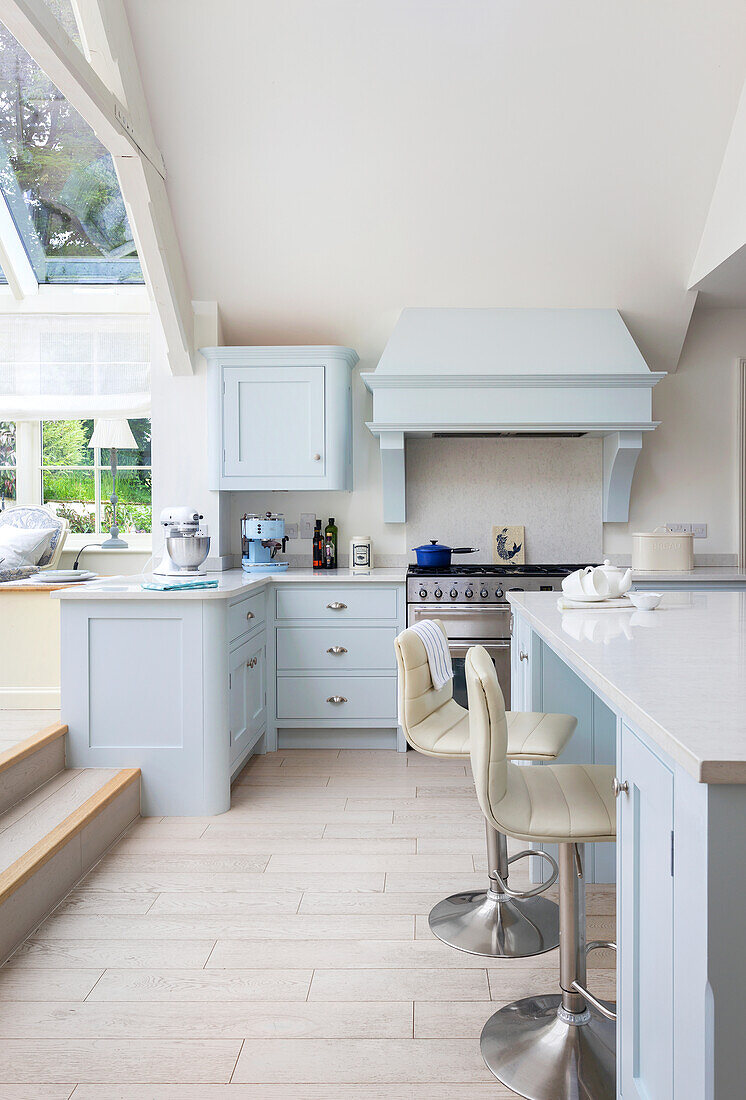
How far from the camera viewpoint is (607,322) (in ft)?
14.9

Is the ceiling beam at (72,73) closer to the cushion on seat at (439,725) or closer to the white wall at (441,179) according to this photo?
the white wall at (441,179)

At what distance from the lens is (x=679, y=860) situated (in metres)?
1.10

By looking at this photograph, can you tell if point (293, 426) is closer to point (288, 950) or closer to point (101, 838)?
point (101, 838)

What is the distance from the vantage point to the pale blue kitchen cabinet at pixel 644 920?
117cm

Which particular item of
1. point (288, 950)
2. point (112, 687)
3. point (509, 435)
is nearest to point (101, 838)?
point (112, 687)

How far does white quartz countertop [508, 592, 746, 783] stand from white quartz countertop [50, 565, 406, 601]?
1360 millimetres

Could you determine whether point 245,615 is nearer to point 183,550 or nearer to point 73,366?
point 183,550

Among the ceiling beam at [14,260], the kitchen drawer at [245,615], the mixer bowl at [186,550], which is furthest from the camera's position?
the ceiling beam at [14,260]

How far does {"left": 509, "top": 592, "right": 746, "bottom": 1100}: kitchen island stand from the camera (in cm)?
98

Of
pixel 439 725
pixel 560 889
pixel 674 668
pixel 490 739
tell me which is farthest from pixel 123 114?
pixel 560 889

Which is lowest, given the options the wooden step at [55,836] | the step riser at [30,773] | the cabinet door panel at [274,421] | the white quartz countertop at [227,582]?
the wooden step at [55,836]

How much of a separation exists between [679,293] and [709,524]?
135 centimetres

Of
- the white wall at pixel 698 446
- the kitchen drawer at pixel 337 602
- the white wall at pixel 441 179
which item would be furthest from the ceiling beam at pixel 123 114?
the white wall at pixel 698 446

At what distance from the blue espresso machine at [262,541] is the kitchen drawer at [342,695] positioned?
2.02 feet
